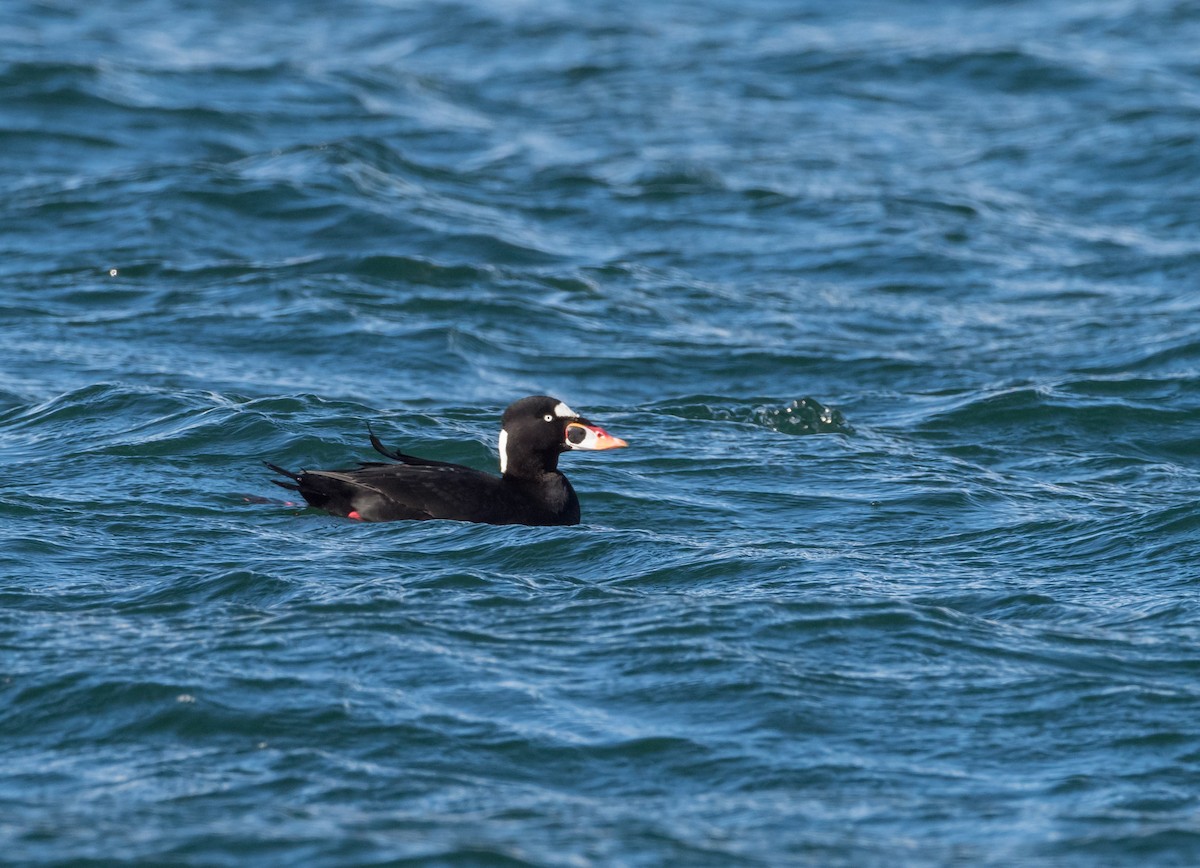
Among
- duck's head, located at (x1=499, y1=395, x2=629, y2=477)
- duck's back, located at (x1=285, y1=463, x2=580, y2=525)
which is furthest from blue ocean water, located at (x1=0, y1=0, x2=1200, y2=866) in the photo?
duck's head, located at (x1=499, y1=395, x2=629, y2=477)

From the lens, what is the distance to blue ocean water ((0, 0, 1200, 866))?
20.6ft

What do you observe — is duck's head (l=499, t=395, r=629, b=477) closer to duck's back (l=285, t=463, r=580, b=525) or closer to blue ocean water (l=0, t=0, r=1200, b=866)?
duck's back (l=285, t=463, r=580, b=525)

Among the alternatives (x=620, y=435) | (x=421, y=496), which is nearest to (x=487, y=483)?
(x=421, y=496)

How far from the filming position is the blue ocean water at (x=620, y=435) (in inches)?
248

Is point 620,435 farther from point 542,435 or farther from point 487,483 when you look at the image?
point 487,483

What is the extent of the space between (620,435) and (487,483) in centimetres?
222

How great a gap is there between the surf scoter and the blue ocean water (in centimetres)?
20

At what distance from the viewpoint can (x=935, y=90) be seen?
70.8ft

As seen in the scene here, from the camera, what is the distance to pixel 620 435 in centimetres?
1112

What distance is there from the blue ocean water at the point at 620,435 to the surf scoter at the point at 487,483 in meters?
0.20

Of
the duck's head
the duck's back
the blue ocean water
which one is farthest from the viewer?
the duck's head

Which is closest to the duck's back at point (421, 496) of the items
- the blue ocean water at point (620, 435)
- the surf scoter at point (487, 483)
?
the surf scoter at point (487, 483)

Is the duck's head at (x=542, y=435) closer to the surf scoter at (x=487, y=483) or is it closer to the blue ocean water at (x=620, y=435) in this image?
the surf scoter at (x=487, y=483)

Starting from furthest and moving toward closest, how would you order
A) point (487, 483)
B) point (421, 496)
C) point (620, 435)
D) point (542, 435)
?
1. point (620, 435)
2. point (542, 435)
3. point (487, 483)
4. point (421, 496)
